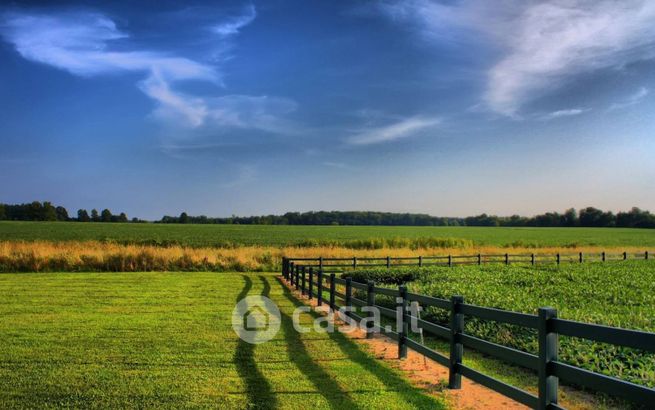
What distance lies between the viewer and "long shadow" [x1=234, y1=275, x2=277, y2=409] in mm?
6051


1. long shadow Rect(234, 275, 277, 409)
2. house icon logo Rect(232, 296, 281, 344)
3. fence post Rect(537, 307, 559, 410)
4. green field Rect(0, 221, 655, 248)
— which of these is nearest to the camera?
fence post Rect(537, 307, 559, 410)

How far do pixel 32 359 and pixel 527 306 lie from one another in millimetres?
9575

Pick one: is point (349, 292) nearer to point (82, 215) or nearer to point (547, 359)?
point (547, 359)

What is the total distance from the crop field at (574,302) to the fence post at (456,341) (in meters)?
2.02

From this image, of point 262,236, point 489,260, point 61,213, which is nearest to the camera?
point 489,260

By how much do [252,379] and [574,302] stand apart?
1000 cm

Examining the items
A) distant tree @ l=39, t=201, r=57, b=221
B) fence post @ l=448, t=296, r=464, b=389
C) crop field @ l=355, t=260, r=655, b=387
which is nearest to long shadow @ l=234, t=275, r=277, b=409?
fence post @ l=448, t=296, r=464, b=389

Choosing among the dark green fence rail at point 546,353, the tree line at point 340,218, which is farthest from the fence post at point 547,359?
the tree line at point 340,218

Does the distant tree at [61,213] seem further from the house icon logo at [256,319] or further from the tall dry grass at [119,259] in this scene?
Answer: the house icon logo at [256,319]

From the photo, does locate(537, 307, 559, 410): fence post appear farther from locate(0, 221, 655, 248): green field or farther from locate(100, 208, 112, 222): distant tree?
locate(100, 208, 112, 222): distant tree

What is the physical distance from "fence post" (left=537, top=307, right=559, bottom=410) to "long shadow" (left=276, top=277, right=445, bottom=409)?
5.18 ft

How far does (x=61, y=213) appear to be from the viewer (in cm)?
16188

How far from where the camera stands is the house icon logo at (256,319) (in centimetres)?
1002

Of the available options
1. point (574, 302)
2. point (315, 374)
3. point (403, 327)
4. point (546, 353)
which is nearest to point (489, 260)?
point (574, 302)
